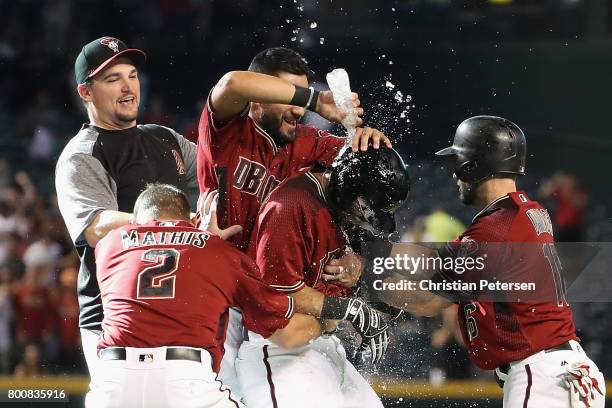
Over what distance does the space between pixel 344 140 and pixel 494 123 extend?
2.44ft

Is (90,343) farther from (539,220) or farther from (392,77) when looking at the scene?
(392,77)

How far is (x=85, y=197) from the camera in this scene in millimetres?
4676

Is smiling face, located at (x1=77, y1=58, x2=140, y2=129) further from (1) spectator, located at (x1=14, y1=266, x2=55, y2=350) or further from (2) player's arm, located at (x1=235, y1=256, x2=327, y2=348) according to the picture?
(1) spectator, located at (x1=14, y1=266, x2=55, y2=350)

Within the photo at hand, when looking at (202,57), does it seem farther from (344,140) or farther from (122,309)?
(122,309)

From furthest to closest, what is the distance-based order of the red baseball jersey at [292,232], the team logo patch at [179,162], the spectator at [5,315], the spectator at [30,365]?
the spectator at [5,315]
the spectator at [30,365]
the team logo patch at [179,162]
the red baseball jersey at [292,232]

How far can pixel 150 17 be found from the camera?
32.9 ft

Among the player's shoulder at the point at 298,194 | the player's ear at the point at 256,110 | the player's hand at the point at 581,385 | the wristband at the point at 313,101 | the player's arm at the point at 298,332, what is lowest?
the player's hand at the point at 581,385

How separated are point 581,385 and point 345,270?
1.14m

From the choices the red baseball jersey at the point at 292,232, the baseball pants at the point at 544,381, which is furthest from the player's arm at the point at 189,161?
the baseball pants at the point at 544,381

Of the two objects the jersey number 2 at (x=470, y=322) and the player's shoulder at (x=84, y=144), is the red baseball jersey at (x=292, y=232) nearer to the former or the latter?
the jersey number 2 at (x=470, y=322)

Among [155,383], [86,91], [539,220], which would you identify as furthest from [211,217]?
[539,220]

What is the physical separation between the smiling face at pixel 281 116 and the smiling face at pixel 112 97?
69 centimetres

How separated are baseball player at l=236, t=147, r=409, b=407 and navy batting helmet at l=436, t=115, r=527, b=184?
51 centimetres

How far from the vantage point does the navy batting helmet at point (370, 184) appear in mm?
4156
